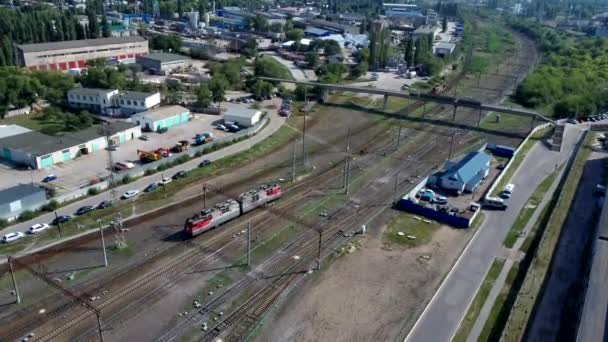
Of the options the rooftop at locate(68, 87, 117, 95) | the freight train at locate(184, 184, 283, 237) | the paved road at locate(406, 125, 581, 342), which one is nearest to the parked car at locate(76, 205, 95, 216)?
the freight train at locate(184, 184, 283, 237)

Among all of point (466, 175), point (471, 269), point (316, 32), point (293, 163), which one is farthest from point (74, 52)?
point (471, 269)

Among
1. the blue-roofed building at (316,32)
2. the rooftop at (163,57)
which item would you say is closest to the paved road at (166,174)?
the rooftop at (163,57)

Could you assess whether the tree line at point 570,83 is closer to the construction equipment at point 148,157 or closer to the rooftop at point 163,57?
the construction equipment at point 148,157

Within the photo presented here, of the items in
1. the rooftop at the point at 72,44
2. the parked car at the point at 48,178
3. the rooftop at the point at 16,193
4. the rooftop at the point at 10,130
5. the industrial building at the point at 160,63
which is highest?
the rooftop at the point at 72,44

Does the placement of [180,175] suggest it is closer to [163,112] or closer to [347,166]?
[347,166]

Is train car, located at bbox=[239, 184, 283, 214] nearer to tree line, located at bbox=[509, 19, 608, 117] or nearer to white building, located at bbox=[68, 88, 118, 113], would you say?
white building, located at bbox=[68, 88, 118, 113]

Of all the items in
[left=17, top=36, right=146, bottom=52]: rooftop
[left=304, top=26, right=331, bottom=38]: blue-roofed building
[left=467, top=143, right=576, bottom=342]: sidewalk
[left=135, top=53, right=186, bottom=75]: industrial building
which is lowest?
[left=467, top=143, right=576, bottom=342]: sidewalk
